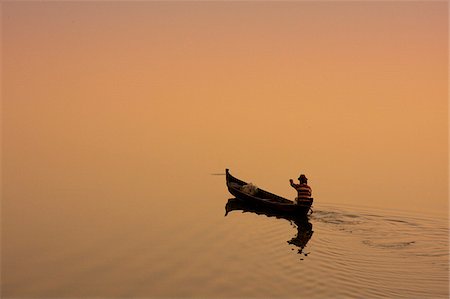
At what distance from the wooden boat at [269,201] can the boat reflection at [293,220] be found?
0.50 feet

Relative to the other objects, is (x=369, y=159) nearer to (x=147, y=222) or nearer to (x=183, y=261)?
(x=147, y=222)

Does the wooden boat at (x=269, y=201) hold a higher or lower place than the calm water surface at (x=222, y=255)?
higher

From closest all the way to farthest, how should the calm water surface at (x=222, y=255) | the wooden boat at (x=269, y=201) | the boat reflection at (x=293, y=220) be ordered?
the calm water surface at (x=222, y=255), the boat reflection at (x=293, y=220), the wooden boat at (x=269, y=201)

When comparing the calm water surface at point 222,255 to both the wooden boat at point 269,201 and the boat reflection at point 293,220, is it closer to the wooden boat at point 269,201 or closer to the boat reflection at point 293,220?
the boat reflection at point 293,220

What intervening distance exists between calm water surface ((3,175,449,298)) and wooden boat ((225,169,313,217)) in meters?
0.64

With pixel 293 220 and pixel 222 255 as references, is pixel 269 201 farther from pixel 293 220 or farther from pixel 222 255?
pixel 222 255

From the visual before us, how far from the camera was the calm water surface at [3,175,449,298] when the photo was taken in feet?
39.0

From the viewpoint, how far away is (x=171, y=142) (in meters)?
53.2

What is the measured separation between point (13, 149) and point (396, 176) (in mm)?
28509

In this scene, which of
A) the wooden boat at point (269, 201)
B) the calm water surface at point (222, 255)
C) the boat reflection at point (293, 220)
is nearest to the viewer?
the calm water surface at point (222, 255)

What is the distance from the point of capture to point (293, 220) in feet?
65.3

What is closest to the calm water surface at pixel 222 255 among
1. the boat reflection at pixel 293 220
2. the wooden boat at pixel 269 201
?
the boat reflection at pixel 293 220

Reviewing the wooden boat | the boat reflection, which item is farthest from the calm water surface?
the wooden boat

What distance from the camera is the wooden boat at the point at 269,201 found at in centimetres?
1991
